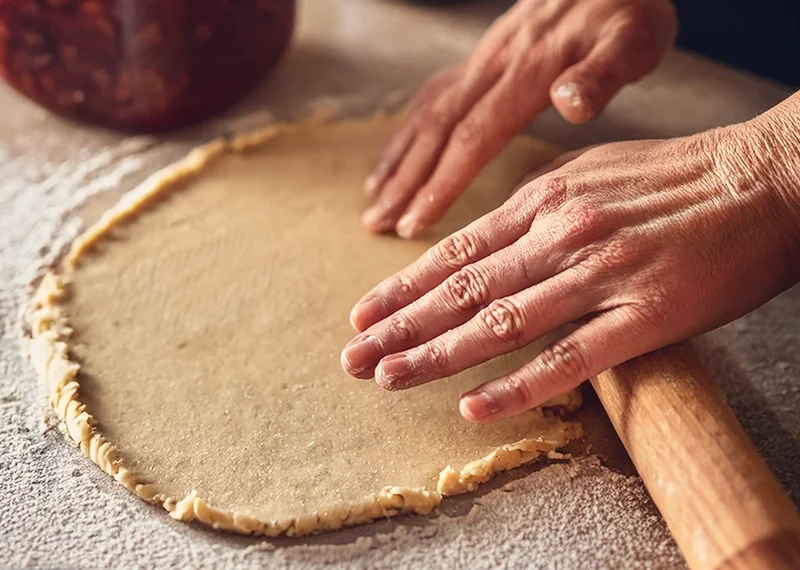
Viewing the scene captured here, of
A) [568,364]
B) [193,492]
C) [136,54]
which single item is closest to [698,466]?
[568,364]

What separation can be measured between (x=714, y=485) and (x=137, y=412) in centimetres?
65

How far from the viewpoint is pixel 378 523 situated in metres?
0.85

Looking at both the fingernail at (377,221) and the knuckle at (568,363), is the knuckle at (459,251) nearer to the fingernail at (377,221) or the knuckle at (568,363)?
the knuckle at (568,363)

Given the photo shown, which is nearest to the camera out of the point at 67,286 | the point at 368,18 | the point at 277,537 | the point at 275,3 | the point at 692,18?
the point at 277,537

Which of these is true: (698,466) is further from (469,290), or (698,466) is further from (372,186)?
(372,186)

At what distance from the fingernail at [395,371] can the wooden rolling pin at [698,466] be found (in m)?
0.22

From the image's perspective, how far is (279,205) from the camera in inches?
48.6

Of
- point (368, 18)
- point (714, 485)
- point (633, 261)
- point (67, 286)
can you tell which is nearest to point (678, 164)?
point (633, 261)

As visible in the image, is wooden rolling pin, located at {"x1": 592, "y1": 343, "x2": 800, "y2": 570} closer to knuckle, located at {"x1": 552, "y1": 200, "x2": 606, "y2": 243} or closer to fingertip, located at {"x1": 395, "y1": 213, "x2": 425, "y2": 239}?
knuckle, located at {"x1": 552, "y1": 200, "x2": 606, "y2": 243}

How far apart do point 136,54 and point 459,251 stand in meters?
0.71

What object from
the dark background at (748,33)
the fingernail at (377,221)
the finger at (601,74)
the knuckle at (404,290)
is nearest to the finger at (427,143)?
the fingernail at (377,221)

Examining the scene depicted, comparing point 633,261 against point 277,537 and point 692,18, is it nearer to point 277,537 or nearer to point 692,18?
point 277,537

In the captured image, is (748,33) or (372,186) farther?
(748,33)

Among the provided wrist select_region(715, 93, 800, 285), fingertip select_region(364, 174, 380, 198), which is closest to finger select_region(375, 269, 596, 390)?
wrist select_region(715, 93, 800, 285)
